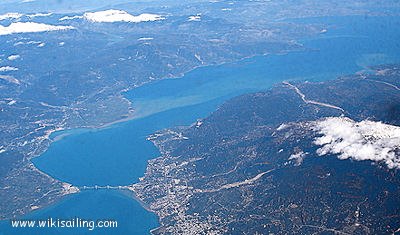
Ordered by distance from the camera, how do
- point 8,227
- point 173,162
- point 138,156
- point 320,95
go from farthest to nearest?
point 320,95, point 138,156, point 173,162, point 8,227

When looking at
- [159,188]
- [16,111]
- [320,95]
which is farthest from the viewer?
[16,111]

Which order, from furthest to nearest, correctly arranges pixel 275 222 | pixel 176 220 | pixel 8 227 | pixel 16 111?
pixel 16 111
pixel 8 227
pixel 176 220
pixel 275 222

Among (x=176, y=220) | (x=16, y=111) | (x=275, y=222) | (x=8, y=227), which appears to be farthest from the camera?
(x=16, y=111)

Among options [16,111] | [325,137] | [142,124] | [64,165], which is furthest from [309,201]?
[16,111]

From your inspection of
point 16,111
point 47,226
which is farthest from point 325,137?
point 16,111

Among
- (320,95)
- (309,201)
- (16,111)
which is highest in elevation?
(309,201)

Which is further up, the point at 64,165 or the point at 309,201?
the point at 309,201

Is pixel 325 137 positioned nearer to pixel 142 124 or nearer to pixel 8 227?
pixel 8 227

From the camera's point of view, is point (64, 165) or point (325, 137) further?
point (64, 165)

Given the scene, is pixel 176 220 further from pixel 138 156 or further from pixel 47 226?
pixel 138 156
